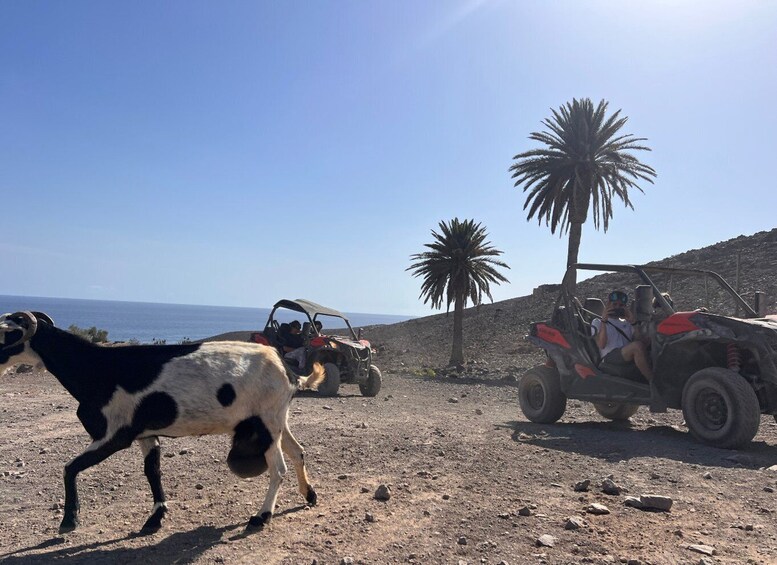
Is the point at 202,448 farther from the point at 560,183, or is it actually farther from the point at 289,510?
the point at 560,183

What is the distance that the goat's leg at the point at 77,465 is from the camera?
476 cm

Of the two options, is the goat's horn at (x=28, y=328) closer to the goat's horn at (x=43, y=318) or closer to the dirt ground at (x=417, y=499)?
the goat's horn at (x=43, y=318)

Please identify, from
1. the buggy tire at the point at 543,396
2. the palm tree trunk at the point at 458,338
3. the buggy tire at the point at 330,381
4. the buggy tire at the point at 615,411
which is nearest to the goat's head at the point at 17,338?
the buggy tire at the point at 543,396

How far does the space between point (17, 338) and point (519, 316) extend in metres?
39.9

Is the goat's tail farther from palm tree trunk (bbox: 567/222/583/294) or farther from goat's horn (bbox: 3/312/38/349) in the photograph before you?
palm tree trunk (bbox: 567/222/583/294)

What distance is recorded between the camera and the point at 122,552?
4352 mm

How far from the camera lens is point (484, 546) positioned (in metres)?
4.38

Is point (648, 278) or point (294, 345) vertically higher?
point (648, 278)

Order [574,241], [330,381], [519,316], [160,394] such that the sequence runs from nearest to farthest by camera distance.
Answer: [160,394] < [330,381] < [574,241] < [519,316]

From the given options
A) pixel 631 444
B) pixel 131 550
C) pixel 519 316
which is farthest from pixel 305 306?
pixel 519 316

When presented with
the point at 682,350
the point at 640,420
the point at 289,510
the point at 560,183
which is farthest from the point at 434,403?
the point at 560,183

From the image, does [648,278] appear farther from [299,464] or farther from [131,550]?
[131,550]

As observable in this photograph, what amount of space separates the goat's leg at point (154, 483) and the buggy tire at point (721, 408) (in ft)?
21.3

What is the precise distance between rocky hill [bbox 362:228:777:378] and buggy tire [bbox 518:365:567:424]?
42.0 ft
